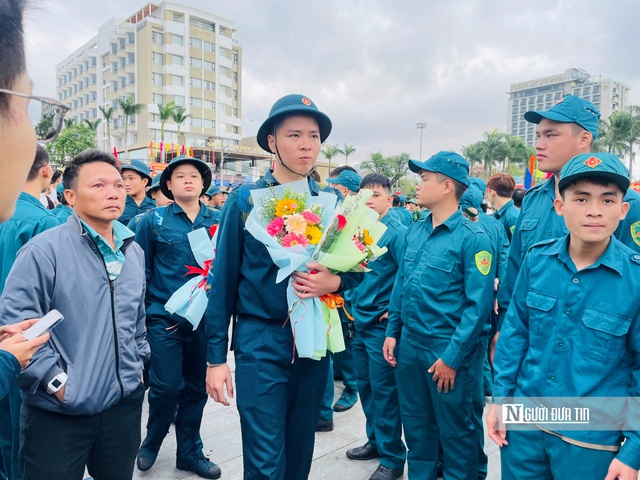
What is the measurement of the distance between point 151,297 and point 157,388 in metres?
0.70

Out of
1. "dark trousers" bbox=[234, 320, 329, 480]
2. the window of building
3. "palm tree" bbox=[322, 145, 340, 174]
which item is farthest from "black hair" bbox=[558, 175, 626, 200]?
the window of building

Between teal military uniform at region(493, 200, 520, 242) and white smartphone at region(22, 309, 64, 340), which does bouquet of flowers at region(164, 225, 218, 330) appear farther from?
teal military uniform at region(493, 200, 520, 242)

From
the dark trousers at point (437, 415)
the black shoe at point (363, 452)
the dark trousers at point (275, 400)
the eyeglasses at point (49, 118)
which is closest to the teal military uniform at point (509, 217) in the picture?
the dark trousers at point (437, 415)

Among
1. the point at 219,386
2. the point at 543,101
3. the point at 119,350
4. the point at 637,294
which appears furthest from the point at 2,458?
the point at 543,101

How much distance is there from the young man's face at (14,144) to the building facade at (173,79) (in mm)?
51615

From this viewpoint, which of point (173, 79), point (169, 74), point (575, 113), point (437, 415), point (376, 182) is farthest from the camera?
point (173, 79)

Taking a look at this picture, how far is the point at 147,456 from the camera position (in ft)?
11.5

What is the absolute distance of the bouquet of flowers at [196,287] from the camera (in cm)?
320

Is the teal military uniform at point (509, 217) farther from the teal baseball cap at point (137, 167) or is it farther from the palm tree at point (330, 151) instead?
the palm tree at point (330, 151)

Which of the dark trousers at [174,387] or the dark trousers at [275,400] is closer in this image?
the dark trousers at [275,400]

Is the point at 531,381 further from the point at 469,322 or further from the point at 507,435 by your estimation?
the point at 469,322

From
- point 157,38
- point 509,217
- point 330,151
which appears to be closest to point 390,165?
point 330,151

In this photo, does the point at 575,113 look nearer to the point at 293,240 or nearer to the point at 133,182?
the point at 293,240

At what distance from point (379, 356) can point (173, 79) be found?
6044 cm
